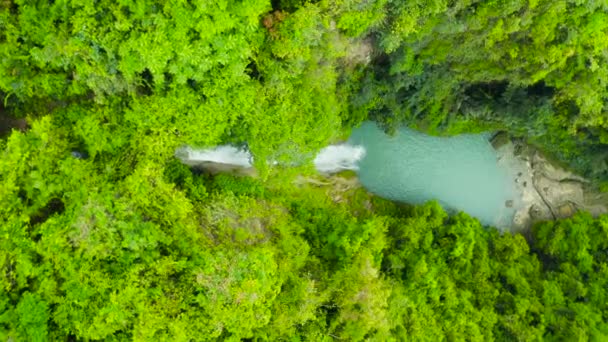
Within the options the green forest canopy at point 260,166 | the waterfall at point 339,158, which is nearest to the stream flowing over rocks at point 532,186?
the waterfall at point 339,158

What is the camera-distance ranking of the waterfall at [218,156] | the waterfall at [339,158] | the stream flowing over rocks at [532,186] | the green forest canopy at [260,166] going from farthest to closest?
the stream flowing over rocks at [532,186]
the waterfall at [339,158]
the waterfall at [218,156]
the green forest canopy at [260,166]

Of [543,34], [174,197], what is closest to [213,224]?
[174,197]

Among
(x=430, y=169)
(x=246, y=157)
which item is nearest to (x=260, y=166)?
(x=246, y=157)

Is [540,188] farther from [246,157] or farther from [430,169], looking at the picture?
[246,157]

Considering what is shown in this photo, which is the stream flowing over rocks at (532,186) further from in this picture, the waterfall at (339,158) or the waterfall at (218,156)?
the waterfall at (218,156)

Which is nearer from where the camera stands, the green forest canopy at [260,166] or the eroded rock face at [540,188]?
the green forest canopy at [260,166]

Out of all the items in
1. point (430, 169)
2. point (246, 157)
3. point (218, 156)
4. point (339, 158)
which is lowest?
point (430, 169)
